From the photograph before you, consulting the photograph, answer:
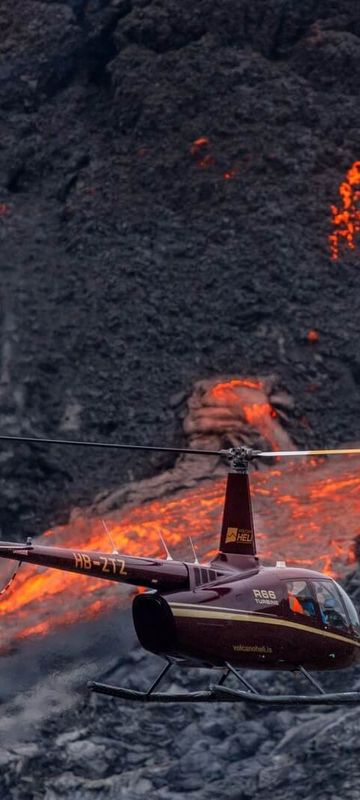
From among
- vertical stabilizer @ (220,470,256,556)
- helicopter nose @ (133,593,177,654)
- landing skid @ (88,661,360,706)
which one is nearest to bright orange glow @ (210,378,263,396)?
vertical stabilizer @ (220,470,256,556)

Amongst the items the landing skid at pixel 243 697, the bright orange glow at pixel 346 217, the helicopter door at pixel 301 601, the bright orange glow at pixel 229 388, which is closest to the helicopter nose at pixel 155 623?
the landing skid at pixel 243 697

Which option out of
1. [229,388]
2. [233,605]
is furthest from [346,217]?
[233,605]

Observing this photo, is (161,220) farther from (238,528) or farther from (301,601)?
(301,601)

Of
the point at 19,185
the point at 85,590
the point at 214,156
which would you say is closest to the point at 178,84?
the point at 214,156

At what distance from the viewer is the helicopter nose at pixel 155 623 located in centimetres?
2933

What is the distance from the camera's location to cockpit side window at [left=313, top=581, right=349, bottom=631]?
31.8m

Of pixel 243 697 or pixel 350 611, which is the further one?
pixel 350 611

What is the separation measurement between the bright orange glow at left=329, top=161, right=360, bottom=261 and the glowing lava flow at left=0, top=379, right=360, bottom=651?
10651 millimetres

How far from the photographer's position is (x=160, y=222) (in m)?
70.1

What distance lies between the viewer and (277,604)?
102 ft

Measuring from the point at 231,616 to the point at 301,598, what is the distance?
2.15 metres

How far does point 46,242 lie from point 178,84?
10.9 meters

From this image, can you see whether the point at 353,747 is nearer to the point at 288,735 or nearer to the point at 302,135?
the point at 288,735

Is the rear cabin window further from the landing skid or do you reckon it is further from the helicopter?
the landing skid
